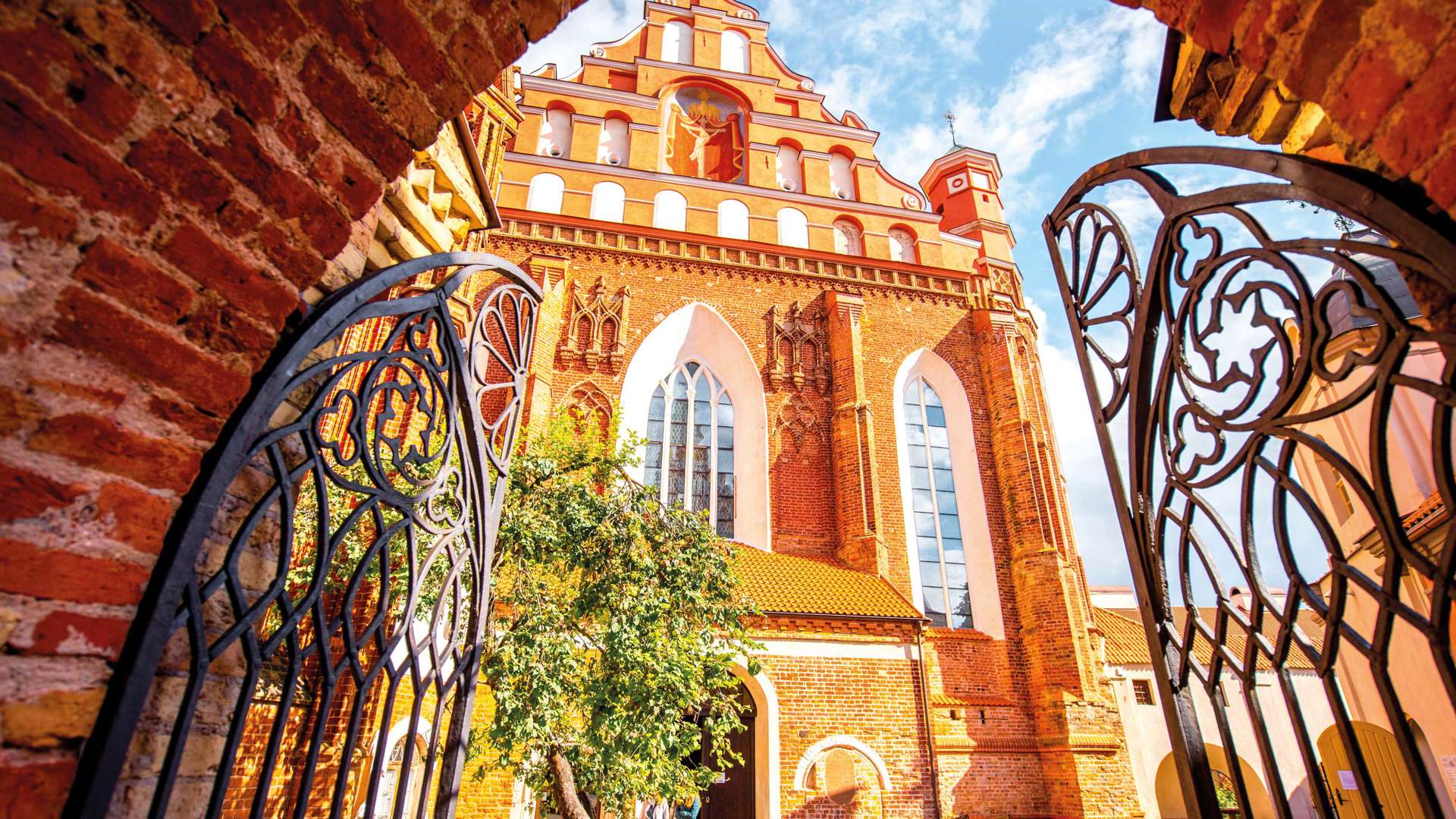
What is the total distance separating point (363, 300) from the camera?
183 cm

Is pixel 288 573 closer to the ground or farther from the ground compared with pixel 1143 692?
closer to the ground

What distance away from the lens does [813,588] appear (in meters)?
11.1

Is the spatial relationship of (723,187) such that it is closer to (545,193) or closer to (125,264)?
(545,193)

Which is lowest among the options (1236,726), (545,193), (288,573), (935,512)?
(288,573)

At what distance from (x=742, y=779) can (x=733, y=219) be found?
36.2 ft

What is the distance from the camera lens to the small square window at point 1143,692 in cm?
2097

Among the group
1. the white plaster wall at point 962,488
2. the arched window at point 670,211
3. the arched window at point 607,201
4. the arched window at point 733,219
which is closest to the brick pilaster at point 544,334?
the arched window at point 607,201

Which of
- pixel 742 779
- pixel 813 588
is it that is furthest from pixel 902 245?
pixel 742 779

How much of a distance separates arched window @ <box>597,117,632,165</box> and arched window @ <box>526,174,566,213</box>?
4.55ft

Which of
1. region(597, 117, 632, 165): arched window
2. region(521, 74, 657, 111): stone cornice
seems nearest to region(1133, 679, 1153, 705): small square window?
region(597, 117, 632, 165): arched window

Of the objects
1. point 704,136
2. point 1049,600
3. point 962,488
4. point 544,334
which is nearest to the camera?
point 1049,600

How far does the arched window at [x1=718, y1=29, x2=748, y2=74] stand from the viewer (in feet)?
63.5

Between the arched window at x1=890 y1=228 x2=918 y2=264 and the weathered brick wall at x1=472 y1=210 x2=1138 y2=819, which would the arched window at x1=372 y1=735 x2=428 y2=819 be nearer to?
the weathered brick wall at x1=472 y1=210 x2=1138 y2=819

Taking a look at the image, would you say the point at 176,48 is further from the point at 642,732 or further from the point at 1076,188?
the point at 642,732
